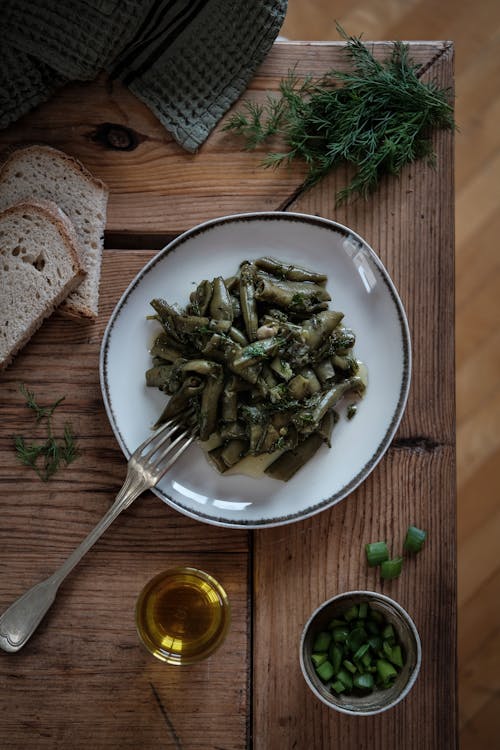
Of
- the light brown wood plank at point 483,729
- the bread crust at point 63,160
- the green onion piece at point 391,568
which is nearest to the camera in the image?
the green onion piece at point 391,568

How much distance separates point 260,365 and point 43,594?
0.97 meters

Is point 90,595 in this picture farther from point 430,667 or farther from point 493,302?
point 493,302

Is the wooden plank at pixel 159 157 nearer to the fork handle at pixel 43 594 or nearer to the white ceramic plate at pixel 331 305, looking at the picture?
the white ceramic plate at pixel 331 305

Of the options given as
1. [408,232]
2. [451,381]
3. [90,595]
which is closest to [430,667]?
[451,381]

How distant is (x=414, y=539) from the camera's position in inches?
93.1

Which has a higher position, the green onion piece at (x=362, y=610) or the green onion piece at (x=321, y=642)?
the green onion piece at (x=362, y=610)

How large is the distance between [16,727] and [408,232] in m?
1.99

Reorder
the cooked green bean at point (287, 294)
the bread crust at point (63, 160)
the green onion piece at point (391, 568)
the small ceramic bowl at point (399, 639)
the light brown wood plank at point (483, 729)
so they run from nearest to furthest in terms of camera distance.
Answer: the small ceramic bowl at point (399, 639), the cooked green bean at point (287, 294), the green onion piece at point (391, 568), the bread crust at point (63, 160), the light brown wood plank at point (483, 729)

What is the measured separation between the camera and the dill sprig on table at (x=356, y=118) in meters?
2.39

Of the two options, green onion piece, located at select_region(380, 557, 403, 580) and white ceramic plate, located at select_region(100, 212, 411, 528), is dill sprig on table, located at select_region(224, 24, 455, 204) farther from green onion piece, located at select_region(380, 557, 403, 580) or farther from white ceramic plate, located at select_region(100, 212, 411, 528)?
green onion piece, located at select_region(380, 557, 403, 580)

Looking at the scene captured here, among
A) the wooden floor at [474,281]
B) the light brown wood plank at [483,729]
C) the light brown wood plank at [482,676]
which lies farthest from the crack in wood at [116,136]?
the light brown wood plank at [483,729]

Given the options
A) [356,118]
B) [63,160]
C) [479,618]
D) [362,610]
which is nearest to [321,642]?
[362,610]

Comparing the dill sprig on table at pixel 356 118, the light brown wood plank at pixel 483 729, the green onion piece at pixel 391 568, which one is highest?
the dill sprig on table at pixel 356 118

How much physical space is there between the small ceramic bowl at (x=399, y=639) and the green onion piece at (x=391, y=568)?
0.15 m
